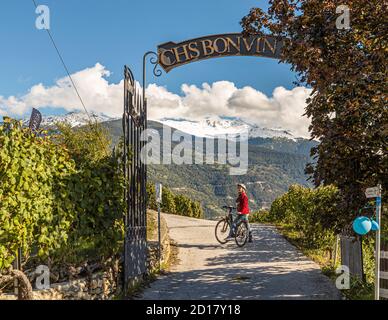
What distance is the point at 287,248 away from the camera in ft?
48.4

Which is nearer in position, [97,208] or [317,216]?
[97,208]

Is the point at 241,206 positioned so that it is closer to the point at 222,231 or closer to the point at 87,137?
the point at 222,231

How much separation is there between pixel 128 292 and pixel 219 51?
21.0ft

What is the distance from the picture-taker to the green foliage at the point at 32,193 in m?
6.08

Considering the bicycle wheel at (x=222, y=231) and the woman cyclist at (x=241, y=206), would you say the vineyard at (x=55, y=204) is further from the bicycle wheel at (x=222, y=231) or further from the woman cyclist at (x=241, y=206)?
the bicycle wheel at (x=222, y=231)

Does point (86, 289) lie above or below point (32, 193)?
below

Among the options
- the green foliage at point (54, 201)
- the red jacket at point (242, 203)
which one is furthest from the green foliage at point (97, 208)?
the red jacket at point (242, 203)

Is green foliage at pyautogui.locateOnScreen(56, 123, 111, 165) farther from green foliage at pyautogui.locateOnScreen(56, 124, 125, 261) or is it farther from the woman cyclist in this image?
green foliage at pyautogui.locateOnScreen(56, 124, 125, 261)

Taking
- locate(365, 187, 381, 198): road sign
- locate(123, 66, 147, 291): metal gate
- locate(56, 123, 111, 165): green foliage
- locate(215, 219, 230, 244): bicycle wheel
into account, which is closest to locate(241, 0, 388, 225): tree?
locate(365, 187, 381, 198): road sign

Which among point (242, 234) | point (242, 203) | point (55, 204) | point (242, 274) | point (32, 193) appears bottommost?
point (242, 274)

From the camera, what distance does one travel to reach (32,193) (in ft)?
21.7

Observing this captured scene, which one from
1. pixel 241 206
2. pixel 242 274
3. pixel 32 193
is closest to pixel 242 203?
pixel 241 206

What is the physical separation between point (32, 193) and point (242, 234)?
9.23m
